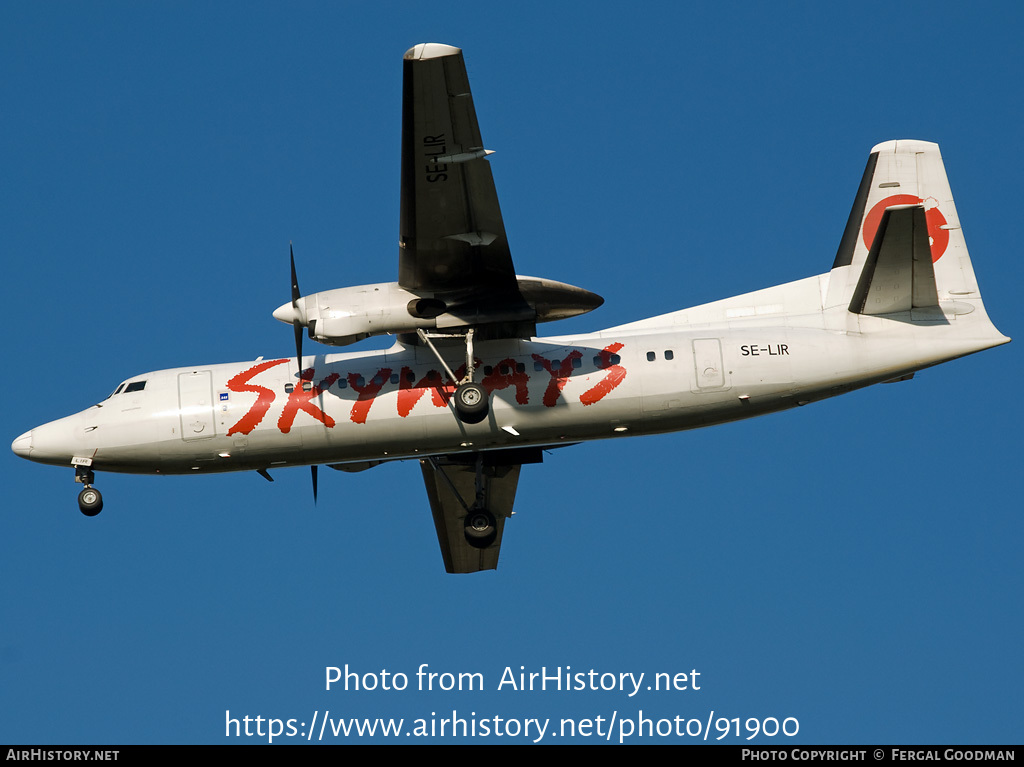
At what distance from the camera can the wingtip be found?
18078mm

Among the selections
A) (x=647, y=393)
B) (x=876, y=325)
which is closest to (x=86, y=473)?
(x=647, y=393)

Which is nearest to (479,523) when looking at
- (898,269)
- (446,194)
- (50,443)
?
(446,194)

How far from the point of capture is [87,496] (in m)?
22.3

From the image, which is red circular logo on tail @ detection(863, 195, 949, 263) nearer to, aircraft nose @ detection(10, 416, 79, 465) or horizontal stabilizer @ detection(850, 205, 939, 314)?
horizontal stabilizer @ detection(850, 205, 939, 314)

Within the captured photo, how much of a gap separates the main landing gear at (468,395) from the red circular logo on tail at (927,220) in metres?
7.16

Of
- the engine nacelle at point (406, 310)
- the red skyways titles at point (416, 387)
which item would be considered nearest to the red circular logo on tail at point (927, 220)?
the red skyways titles at point (416, 387)

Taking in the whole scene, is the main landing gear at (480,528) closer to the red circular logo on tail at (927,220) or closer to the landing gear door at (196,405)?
the landing gear door at (196,405)

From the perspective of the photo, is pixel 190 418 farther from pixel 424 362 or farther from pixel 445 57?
pixel 445 57

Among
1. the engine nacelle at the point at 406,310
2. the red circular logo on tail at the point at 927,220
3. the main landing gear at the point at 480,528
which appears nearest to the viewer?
the engine nacelle at the point at 406,310

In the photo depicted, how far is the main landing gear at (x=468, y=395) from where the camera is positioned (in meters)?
21.2

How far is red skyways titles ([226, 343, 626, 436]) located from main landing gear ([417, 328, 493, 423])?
1.53 ft

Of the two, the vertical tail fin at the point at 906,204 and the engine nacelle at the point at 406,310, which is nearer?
the engine nacelle at the point at 406,310

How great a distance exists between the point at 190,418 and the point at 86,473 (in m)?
2.06

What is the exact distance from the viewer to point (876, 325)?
21.5m
